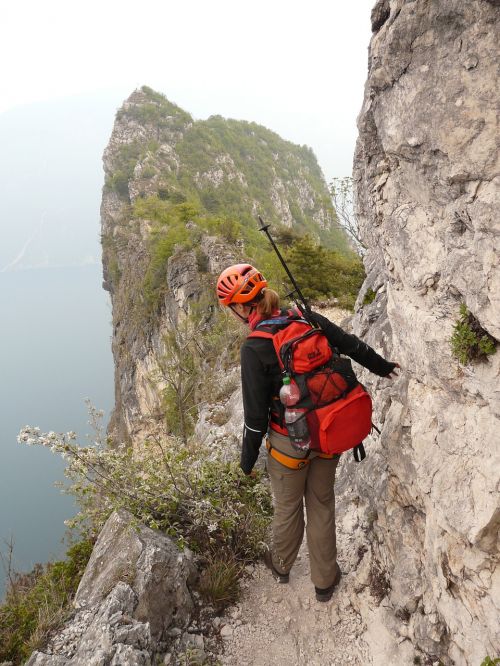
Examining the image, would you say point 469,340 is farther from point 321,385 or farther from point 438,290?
point 321,385

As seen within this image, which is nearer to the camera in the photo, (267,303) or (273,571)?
(267,303)

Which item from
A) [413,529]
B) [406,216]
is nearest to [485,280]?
[406,216]

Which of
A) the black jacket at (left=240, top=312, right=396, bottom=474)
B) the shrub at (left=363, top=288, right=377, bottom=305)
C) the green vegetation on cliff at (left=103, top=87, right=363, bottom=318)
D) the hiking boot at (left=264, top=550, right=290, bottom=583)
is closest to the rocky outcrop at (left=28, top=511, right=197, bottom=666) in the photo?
the hiking boot at (left=264, top=550, right=290, bottom=583)

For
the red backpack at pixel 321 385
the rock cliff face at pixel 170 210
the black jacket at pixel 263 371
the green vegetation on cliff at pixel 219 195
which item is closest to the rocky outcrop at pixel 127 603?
the black jacket at pixel 263 371

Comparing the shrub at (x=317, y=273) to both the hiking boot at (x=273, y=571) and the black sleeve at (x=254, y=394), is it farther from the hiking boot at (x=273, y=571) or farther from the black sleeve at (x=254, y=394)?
the black sleeve at (x=254, y=394)

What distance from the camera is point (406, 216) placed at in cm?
351

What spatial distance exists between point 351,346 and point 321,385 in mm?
540

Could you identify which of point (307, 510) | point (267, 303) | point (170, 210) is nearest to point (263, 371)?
point (267, 303)

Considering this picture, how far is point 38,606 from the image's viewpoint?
4301 millimetres

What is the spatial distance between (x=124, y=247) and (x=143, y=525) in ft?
114

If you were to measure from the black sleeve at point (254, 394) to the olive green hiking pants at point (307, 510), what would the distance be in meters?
0.24

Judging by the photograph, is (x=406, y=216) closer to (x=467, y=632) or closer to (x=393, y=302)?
(x=393, y=302)

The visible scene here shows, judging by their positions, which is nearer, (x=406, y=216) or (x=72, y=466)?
(x=406, y=216)

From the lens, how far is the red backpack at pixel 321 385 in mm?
3582
